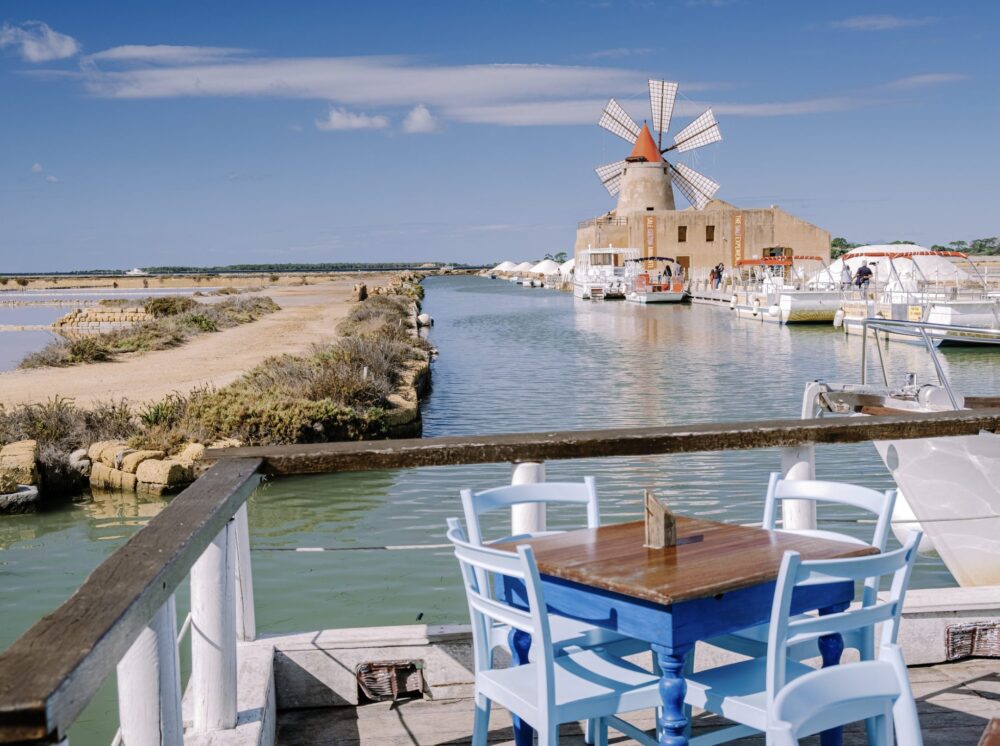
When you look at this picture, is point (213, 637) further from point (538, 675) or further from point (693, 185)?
point (693, 185)

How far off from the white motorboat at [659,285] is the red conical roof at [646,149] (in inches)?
336

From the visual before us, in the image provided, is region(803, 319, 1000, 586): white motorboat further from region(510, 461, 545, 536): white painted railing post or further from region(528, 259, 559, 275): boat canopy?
region(528, 259, 559, 275): boat canopy

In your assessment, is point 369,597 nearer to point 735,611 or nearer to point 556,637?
point 556,637

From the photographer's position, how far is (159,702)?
1922 mm

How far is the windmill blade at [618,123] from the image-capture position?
6500 cm

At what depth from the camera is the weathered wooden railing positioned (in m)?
1.27

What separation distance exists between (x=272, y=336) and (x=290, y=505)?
1654 centimetres

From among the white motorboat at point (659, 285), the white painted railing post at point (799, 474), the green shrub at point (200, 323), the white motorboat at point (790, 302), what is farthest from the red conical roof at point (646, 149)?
the white painted railing post at point (799, 474)

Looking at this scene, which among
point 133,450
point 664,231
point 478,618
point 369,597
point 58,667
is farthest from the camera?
point 664,231

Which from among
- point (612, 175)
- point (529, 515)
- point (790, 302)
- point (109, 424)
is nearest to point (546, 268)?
point (612, 175)

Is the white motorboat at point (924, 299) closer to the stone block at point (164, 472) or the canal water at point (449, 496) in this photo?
the canal water at point (449, 496)

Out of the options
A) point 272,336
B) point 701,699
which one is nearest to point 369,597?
point 701,699

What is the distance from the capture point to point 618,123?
215ft

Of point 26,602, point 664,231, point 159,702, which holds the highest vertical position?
point 664,231
